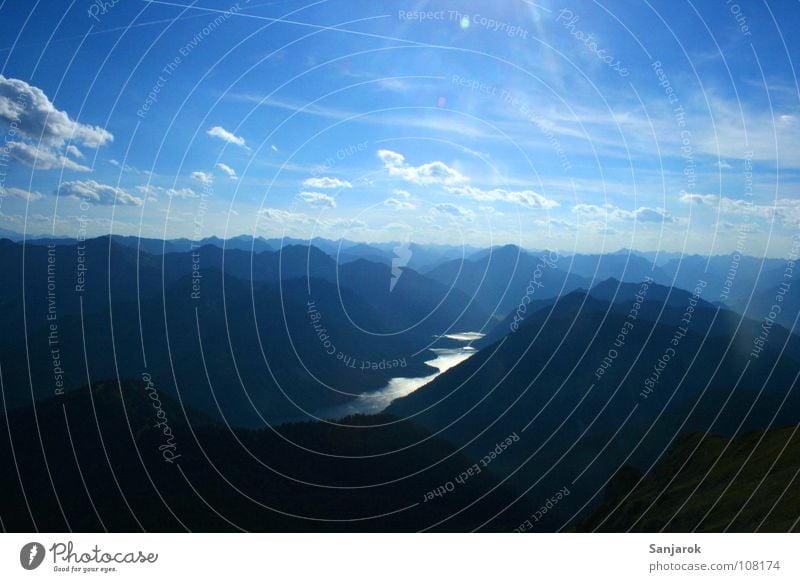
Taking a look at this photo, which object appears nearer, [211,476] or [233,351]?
[211,476]

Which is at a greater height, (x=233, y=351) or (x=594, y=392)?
(x=233, y=351)
